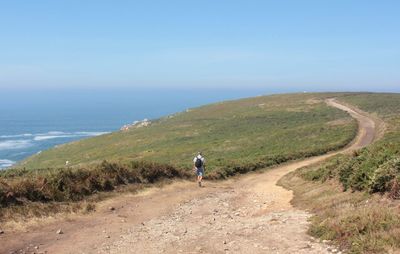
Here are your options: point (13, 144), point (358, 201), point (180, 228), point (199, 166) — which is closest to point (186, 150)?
point (199, 166)

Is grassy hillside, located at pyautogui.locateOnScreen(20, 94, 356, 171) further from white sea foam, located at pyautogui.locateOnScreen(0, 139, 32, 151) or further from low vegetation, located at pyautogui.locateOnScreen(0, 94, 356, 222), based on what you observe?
white sea foam, located at pyautogui.locateOnScreen(0, 139, 32, 151)

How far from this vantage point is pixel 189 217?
1950 cm

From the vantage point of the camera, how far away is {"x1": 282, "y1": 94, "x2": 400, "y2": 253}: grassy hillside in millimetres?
12436

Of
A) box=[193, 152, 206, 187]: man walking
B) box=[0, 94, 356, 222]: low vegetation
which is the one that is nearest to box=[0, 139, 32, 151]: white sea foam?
box=[0, 94, 356, 222]: low vegetation

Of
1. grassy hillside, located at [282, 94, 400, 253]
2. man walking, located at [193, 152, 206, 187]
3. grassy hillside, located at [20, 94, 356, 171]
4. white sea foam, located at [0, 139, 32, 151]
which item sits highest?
grassy hillside, located at [282, 94, 400, 253]

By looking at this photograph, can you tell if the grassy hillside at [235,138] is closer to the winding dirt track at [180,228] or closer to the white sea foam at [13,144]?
the winding dirt track at [180,228]

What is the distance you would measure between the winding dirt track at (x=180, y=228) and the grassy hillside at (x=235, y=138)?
40.1ft

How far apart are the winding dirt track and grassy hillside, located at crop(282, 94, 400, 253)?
2.37 ft

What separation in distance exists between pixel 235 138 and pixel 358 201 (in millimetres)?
51591

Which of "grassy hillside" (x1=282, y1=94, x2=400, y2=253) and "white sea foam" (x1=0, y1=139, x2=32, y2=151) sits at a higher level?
"grassy hillside" (x1=282, y1=94, x2=400, y2=253)

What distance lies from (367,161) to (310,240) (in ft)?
27.4

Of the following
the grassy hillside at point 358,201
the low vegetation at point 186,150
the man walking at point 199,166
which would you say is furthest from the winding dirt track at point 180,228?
the man walking at point 199,166

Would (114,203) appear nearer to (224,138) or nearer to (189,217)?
(189,217)

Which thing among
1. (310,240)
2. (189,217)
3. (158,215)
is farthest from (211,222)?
(310,240)
